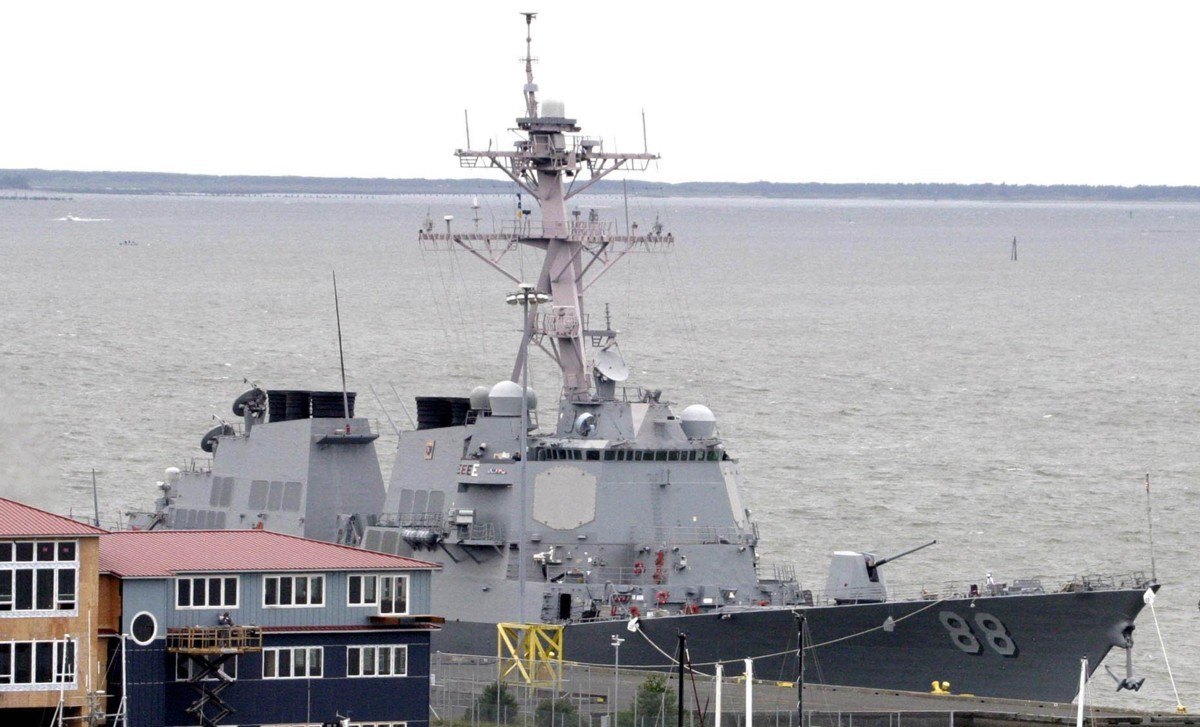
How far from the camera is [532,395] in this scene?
46.1 metres

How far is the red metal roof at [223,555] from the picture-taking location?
3341 centimetres

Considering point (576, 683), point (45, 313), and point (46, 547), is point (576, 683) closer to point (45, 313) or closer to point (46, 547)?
point (46, 547)

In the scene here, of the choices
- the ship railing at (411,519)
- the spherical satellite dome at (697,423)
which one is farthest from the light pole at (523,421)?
the spherical satellite dome at (697,423)

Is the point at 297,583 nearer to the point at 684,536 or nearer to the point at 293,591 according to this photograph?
the point at 293,591

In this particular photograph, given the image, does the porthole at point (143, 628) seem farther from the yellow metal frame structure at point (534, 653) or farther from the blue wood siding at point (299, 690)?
the yellow metal frame structure at point (534, 653)

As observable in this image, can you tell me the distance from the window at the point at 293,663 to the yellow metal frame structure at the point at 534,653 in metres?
5.53

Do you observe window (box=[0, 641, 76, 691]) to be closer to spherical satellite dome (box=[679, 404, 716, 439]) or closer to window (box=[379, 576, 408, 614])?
window (box=[379, 576, 408, 614])

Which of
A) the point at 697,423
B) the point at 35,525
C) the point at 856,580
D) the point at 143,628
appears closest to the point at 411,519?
the point at 697,423

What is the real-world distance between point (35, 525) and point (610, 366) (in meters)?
15.2

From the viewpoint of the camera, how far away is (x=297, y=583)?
111 feet

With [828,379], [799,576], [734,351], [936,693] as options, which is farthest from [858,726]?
[734,351]

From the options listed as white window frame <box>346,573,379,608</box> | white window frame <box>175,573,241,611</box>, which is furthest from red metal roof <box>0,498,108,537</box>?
white window frame <box>346,573,379,608</box>

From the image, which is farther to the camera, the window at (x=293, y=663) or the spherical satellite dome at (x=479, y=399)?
the spherical satellite dome at (x=479, y=399)

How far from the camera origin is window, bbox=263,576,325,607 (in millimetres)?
33688
